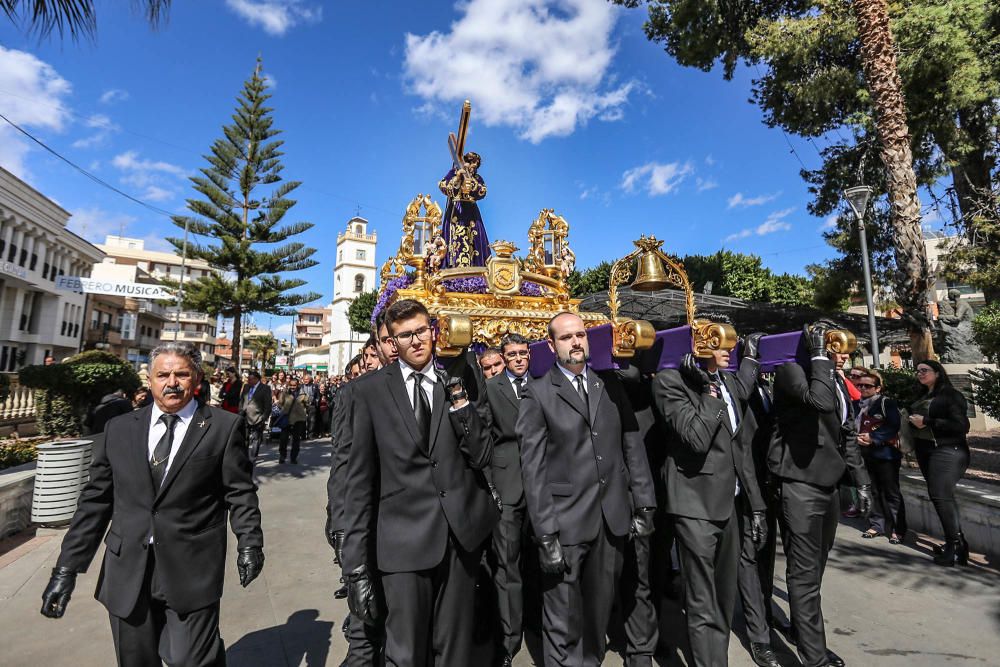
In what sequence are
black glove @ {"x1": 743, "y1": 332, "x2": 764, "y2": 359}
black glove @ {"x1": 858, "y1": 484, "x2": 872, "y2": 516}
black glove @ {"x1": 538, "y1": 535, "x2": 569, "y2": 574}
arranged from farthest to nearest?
black glove @ {"x1": 743, "y1": 332, "x2": 764, "y2": 359} → black glove @ {"x1": 858, "y1": 484, "x2": 872, "y2": 516} → black glove @ {"x1": 538, "y1": 535, "x2": 569, "y2": 574}

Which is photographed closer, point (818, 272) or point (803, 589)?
point (803, 589)

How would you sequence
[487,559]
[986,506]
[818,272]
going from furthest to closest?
[818,272], [986,506], [487,559]

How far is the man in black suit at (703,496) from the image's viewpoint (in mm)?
2594

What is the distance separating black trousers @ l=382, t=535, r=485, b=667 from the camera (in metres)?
1.98

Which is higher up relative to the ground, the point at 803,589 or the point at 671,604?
the point at 803,589

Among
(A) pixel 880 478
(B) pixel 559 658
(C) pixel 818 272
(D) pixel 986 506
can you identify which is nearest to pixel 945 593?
(D) pixel 986 506

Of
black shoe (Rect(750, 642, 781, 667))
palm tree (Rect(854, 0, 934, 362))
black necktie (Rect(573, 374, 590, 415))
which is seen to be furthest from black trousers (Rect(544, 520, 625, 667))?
palm tree (Rect(854, 0, 934, 362))

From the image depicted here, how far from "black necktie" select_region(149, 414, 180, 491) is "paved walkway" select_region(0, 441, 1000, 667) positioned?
1.46 metres

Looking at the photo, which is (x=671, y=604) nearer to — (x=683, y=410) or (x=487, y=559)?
(x=487, y=559)

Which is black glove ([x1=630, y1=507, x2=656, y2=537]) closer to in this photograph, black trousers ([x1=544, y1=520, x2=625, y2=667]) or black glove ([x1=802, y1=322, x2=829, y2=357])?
black trousers ([x1=544, y1=520, x2=625, y2=667])

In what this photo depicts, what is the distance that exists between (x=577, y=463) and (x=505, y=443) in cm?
85

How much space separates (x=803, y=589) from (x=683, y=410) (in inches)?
52.7

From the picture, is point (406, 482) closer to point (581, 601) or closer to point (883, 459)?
point (581, 601)

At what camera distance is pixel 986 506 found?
456 cm
